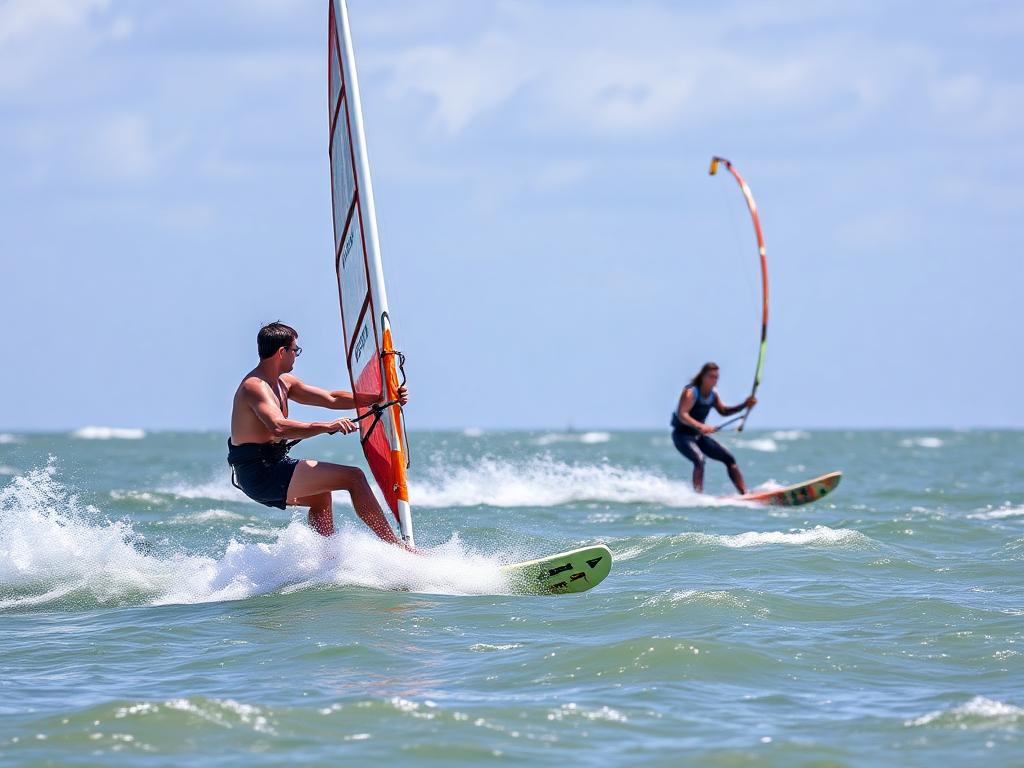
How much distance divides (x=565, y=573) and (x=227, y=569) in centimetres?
204

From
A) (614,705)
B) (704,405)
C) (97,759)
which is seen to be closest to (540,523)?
(704,405)

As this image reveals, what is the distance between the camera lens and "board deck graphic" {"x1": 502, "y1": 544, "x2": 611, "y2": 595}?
7.46 m

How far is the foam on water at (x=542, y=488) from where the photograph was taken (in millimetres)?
15742

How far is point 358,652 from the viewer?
600cm

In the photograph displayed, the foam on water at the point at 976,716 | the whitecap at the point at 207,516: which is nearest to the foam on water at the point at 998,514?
the whitecap at the point at 207,516

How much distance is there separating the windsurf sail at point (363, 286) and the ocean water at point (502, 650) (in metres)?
0.46

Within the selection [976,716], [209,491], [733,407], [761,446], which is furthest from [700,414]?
[761,446]

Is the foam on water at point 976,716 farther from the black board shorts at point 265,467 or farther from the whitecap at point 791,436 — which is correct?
the whitecap at point 791,436

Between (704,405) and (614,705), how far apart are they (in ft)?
31.5

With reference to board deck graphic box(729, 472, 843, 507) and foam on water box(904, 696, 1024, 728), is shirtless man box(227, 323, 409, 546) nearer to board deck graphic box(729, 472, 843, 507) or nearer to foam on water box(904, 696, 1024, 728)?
foam on water box(904, 696, 1024, 728)

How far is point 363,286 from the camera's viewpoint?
771 cm

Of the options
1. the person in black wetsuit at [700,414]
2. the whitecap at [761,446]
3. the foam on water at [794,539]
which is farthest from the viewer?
the whitecap at [761,446]

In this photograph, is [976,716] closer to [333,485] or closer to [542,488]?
[333,485]

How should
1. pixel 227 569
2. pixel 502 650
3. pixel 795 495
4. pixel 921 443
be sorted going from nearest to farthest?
pixel 502 650, pixel 227 569, pixel 795 495, pixel 921 443
